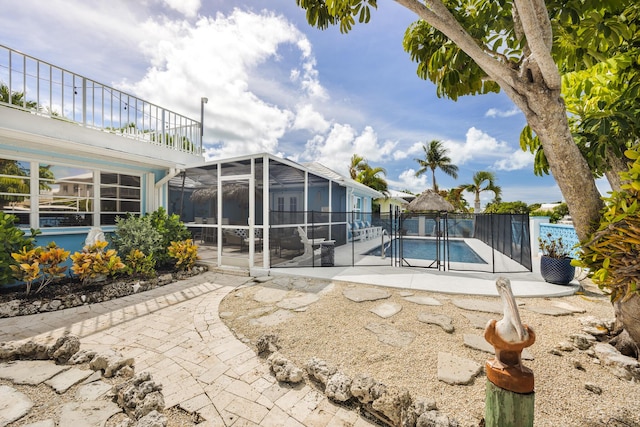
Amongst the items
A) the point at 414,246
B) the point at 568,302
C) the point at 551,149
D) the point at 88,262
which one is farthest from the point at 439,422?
the point at 414,246

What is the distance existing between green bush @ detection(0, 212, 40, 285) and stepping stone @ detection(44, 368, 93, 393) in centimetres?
357

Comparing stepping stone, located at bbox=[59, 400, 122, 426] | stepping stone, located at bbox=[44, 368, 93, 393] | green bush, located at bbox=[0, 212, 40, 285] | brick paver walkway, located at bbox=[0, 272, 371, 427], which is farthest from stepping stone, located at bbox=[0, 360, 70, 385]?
green bush, located at bbox=[0, 212, 40, 285]

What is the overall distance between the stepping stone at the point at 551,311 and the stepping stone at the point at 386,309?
7.68 ft

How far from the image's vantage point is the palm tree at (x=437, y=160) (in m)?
26.4

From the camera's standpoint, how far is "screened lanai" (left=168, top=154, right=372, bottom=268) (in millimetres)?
7031

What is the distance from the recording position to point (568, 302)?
15.9 ft

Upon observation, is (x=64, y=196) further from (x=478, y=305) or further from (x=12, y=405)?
(x=478, y=305)

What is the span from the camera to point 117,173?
7297 mm

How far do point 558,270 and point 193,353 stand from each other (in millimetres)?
7424

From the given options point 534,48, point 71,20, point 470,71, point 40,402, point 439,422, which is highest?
point 71,20

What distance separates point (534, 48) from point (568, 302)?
5.06 metres

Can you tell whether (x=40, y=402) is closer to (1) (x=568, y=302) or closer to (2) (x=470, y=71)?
(2) (x=470, y=71)

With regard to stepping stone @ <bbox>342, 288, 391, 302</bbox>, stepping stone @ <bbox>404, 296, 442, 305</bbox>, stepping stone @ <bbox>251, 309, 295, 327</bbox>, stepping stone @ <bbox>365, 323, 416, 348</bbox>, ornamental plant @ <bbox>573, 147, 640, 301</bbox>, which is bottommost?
stepping stone @ <bbox>251, 309, 295, 327</bbox>

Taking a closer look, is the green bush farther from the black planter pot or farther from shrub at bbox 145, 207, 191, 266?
the black planter pot
